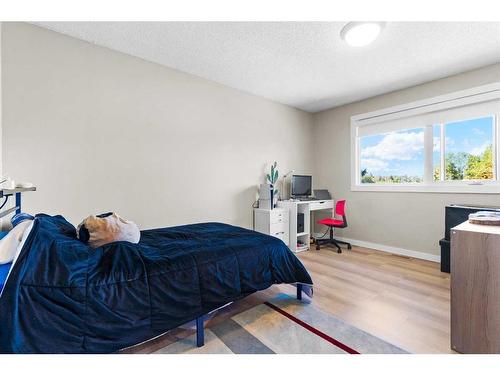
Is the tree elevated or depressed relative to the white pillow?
elevated

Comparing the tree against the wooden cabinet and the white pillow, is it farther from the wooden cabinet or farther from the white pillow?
the white pillow

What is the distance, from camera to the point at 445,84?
3.05 m

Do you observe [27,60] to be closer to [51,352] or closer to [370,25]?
[51,352]

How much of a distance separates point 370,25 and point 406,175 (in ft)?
7.78

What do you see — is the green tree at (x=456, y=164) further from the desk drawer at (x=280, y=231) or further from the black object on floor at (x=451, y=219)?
the desk drawer at (x=280, y=231)

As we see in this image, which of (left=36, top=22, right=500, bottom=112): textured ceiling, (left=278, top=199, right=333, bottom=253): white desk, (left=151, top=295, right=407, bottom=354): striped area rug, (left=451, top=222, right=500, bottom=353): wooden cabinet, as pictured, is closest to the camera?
(left=451, top=222, right=500, bottom=353): wooden cabinet

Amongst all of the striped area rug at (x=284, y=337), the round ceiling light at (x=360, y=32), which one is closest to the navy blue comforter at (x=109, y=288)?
the striped area rug at (x=284, y=337)

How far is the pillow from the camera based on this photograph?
1562mm

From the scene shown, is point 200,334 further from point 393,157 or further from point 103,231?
point 393,157

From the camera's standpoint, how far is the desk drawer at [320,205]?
3951 millimetres

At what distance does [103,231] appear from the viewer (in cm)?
159

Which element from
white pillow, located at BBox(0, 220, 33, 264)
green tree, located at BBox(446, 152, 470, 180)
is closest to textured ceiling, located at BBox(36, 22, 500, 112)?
green tree, located at BBox(446, 152, 470, 180)

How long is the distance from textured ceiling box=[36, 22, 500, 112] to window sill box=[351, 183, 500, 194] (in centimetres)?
141
